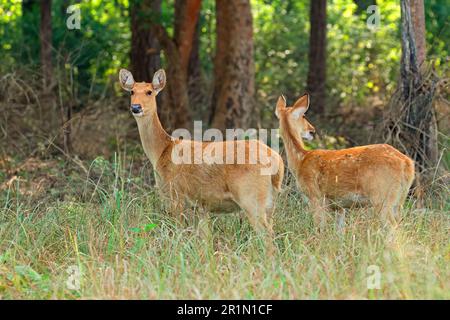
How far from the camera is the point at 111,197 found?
8.43m

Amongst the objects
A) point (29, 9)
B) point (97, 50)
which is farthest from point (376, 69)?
point (29, 9)

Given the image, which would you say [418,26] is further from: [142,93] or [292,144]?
[142,93]

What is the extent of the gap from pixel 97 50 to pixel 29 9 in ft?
13.5

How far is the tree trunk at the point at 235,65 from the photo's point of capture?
48.5 ft

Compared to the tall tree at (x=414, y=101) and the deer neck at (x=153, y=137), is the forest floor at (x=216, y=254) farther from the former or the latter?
the tall tree at (x=414, y=101)

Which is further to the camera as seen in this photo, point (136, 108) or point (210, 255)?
point (136, 108)

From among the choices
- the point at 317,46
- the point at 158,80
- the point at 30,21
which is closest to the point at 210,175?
the point at 158,80

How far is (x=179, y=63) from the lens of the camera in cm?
1533

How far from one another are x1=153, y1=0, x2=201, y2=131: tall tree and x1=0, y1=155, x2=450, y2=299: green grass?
6321 mm

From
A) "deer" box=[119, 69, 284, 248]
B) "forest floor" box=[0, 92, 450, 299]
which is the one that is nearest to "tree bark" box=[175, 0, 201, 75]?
"forest floor" box=[0, 92, 450, 299]

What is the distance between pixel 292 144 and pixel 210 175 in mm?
1144

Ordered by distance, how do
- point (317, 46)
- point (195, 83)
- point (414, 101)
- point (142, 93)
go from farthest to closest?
point (317, 46)
point (195, 83)
point (414, 101)
point (142, 93)

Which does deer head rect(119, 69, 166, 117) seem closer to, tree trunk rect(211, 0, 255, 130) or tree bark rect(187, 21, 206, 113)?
tree trunk rect(211, 0, 255, 130)
